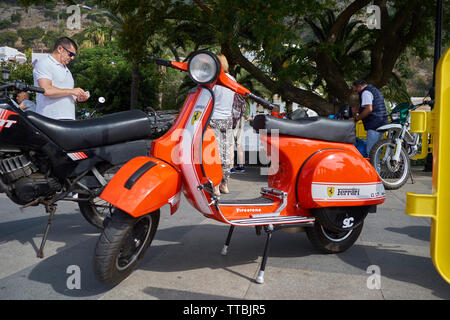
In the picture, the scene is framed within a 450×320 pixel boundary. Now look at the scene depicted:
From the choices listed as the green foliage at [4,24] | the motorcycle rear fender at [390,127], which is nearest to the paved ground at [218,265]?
the motorcycle rear fender at [390,127]

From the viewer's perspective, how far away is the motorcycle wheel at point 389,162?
6.63 meters

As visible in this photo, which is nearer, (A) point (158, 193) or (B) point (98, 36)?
(A) point (158, 193)

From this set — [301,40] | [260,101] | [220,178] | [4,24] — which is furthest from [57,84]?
[4,24]

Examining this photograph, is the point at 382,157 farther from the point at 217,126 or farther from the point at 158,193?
the point at 158,193

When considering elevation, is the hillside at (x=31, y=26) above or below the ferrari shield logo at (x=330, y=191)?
above

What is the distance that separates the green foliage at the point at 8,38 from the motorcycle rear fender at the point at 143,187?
124 metres

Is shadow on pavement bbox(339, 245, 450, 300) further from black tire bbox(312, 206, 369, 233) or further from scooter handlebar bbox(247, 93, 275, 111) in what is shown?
scooter handlebar bbox(247, 93, 275, 111)

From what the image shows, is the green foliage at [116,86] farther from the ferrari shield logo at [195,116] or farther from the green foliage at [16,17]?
the green foliage at [16,17]

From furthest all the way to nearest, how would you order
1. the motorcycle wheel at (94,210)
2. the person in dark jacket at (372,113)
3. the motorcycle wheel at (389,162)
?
the person in dark jacket at (372,113) < the motorcycle wheel at (389,162) < the motorcycle wheel at (94,210)

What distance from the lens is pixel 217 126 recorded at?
19.4 feet

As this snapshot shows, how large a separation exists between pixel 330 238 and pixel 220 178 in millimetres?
1109

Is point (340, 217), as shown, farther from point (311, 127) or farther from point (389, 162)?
point (389, 162)
